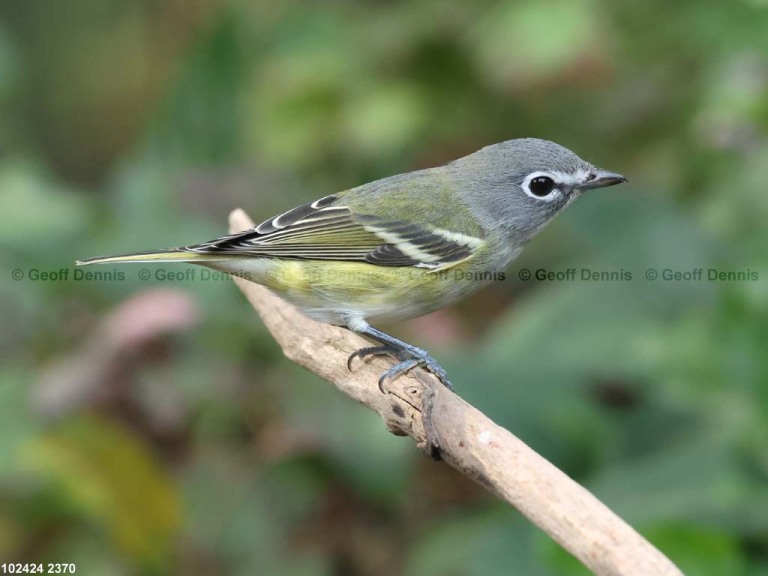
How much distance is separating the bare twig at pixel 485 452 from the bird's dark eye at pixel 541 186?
0.91m

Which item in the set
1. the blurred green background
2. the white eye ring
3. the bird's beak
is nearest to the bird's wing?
the white eye ring

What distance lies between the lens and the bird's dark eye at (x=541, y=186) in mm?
3762

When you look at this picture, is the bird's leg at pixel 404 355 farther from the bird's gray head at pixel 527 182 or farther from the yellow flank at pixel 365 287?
the bird's gray head at pixel 527 182

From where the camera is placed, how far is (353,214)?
384 cm

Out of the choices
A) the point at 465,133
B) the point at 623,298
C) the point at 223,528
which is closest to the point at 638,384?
the point at 623,298

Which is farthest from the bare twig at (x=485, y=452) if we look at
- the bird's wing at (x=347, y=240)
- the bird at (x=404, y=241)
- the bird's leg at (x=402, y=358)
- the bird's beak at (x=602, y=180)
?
the bird's beak at (x=602, y=180)

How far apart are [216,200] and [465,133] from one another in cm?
206

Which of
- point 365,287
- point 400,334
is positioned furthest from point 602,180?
point 400,334

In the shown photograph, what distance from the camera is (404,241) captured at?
3732mm

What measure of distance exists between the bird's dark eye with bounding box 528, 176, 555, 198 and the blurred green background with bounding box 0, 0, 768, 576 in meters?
0.77

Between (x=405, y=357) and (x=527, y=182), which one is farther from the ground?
(x=527, y=182)

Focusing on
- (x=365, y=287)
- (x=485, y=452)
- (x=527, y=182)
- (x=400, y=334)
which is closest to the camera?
(x=485, y=452)

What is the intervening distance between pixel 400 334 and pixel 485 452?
7.78ft

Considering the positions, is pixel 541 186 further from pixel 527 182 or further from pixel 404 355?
pixel 404 355
